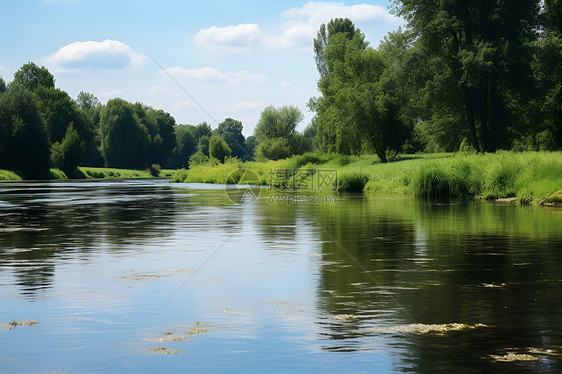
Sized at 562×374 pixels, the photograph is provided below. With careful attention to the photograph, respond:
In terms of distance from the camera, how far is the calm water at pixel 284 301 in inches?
253

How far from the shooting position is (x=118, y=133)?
152m

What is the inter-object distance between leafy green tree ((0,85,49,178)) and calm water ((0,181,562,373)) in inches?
3736

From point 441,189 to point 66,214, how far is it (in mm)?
22648

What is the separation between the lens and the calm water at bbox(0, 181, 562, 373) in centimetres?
641

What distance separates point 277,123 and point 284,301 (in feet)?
342

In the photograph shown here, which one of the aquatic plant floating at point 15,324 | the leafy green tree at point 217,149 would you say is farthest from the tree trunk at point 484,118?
the aquatic plant floating at point 15,324

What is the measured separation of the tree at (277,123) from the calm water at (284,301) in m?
93.1

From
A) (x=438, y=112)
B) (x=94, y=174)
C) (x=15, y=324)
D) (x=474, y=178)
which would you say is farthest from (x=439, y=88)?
(x=94, y=174)

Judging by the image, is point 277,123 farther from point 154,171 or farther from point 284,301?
point 284,301

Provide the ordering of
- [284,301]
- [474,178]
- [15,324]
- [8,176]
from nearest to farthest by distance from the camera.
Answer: [15,324] → [284,301] → [474,178] → [8,176]

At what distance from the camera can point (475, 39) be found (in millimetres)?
56625

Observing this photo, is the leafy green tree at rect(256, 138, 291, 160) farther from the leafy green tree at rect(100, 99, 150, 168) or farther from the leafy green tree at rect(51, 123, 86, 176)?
the leafy green tree at rect(100, 99, 150, 168)

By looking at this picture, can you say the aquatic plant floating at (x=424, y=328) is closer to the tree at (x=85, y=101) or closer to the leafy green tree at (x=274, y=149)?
the leafy green tree at (x=274, y=149)

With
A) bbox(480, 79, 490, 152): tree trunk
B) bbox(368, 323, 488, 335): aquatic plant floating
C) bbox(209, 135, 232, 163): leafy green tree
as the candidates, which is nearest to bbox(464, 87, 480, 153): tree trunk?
bbox(480, 79, 490, 152): tree trunk
